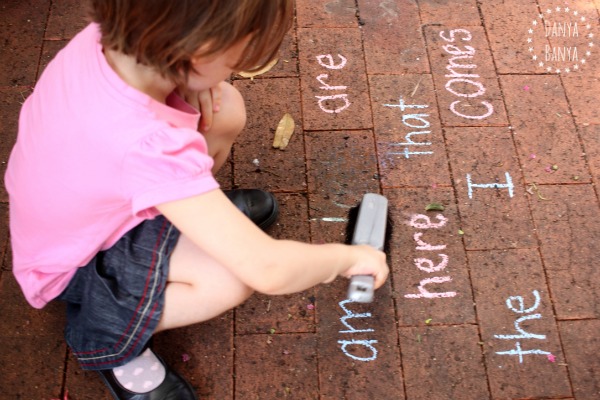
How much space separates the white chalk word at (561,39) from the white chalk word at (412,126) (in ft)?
1.69

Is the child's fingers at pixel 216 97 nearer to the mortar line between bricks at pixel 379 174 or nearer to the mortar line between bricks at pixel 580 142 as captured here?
the mortar line between bricks at pixel 379 174

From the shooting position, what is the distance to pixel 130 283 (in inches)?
62.2

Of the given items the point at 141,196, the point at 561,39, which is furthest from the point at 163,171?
the point at 561,39

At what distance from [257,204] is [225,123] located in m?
0.28

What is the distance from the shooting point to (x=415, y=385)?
1826 millimetres

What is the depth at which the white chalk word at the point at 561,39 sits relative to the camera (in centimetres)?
246

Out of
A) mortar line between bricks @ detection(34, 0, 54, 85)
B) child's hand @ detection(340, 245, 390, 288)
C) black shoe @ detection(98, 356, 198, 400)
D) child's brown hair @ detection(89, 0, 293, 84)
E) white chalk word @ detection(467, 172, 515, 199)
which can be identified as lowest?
black shoe @ detection(98, 356, 198, 400)

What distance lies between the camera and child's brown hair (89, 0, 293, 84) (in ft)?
3.87

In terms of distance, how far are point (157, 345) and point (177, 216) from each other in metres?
0.72

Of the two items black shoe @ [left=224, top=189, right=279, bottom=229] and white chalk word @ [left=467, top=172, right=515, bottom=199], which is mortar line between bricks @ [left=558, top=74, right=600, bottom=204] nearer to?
white chalk word @ [left=467, top=172, right=515, bottom=199]

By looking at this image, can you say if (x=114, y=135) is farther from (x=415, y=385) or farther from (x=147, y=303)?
(x=415, y=385)

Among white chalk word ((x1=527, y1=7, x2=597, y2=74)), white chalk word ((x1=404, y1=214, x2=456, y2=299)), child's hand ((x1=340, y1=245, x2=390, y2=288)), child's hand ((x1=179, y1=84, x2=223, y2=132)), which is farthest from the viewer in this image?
white chalk word ((x1=527, y1=7, x2=597, y2=74))

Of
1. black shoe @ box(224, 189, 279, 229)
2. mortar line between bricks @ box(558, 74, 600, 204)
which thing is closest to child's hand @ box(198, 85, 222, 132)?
black shoe @ box(224, 189, 279, 229)

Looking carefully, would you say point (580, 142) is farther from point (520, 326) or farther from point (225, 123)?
point (225, 123)
